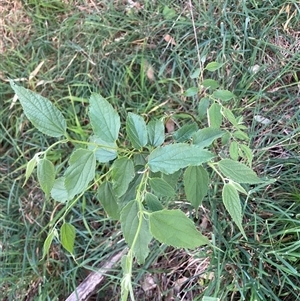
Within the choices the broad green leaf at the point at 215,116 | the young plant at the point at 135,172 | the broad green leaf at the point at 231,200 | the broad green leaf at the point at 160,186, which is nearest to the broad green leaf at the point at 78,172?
the young plant at the point at 135,172

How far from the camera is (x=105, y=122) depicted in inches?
25.1

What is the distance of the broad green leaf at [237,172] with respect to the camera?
68 centimetres

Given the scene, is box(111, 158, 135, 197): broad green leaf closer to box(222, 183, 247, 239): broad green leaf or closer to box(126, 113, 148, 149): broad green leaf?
box(126, 113, 148, 149): broad green leaf

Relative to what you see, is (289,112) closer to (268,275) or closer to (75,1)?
(268,275)

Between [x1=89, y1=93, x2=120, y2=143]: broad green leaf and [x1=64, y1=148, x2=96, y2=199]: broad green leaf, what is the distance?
5 centimetres

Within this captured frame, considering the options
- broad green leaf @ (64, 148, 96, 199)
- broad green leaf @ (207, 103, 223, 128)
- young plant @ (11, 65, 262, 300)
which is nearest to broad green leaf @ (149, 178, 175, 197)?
young plant @ (11, 65, 262, 300)

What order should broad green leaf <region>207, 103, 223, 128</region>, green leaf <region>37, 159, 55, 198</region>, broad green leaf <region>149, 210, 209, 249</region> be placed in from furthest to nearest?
broad green leaf <region>207, 103, 223, 128</region>
green leaf <region>37, 159, 55, 198</region>
broad green leaf <region>149, 210, 209, 249</region>

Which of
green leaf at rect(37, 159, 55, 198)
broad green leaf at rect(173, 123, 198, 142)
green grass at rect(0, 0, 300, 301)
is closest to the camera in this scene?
green leaf at rect(37, 159, 55, 198)

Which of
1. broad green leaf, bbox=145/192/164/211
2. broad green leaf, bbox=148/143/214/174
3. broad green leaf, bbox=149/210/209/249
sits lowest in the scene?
broad green leaf, bbox=145/192/164/211

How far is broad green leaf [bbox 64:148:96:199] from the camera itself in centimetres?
59

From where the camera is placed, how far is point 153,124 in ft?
2.41

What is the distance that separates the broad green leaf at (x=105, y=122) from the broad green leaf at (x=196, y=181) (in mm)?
153

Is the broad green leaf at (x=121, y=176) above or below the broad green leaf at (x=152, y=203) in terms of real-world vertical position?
above

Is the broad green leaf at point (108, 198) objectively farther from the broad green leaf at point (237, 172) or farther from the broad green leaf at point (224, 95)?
the broad green leaf at point (224, 95)
